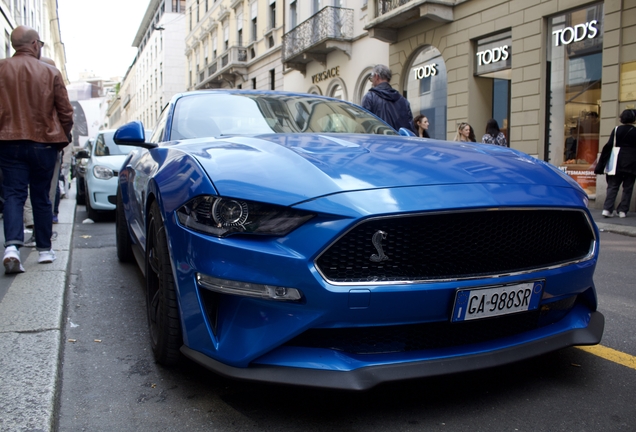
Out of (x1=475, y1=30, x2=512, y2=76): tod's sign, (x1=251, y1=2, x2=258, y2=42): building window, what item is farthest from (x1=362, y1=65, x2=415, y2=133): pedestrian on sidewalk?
(x1=251, y1=2, x2=258, y2=42): building window

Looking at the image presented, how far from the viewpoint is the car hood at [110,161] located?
342 inches

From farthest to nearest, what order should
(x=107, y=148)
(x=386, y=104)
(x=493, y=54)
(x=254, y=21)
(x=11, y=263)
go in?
(x=254, y=21) < (x=493, y=54) < (x=107, y=148) < (x=386, y=104) < (x=11, y=263)

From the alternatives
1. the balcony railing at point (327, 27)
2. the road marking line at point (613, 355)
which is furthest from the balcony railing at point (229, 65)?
the road marking line at point (613, 355)

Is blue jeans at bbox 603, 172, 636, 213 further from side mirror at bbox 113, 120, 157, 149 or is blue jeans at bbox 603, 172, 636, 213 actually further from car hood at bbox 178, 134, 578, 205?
side mirror at bbox 113, 120, 157, 149

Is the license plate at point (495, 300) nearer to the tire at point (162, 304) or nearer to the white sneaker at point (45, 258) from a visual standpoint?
the tire at point (162, 304)

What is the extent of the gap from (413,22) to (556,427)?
15.5 m

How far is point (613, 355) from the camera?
8.95ft

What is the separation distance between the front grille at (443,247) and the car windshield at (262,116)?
57.4 inches

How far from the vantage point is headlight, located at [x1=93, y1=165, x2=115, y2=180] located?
8625 millimetres

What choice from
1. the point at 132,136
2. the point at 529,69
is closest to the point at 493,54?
the point at 529,69

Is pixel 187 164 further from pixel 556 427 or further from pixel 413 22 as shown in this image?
pixel 413 22

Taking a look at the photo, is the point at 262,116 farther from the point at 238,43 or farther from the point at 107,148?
the point at 238,43

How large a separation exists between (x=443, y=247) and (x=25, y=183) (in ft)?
11.5

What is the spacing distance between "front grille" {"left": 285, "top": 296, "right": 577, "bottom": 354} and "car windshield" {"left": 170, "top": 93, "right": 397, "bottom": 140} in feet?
5.21
